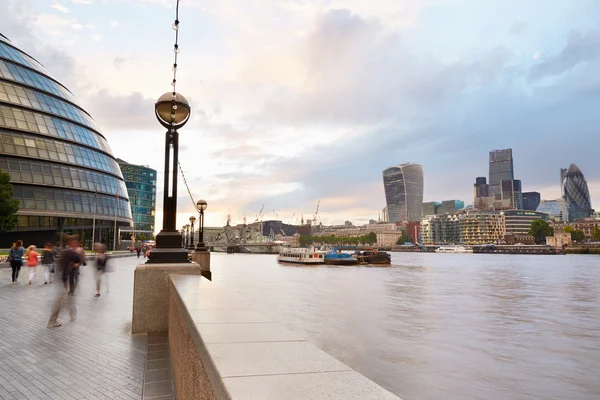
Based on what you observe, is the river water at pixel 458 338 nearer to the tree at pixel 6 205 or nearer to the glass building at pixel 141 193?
the tree at pixel 6 205

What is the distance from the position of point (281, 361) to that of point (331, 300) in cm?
2710

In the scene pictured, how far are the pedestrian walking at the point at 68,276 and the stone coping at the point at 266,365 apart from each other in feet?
26.5

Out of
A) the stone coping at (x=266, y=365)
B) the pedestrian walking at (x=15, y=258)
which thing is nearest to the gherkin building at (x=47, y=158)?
the pedestrian walking at (x=15, y=258)

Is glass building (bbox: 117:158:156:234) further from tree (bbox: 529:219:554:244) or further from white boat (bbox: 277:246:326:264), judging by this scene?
tree (bbox: 529:219:554:244)

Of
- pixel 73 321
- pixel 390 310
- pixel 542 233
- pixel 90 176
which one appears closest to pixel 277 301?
pixel 390 310

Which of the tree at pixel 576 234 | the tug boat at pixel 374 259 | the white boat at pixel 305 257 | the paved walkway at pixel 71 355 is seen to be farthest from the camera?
the tree at pixel 576 234

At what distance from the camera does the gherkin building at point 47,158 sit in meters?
56.5

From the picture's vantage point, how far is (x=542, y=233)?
610ft

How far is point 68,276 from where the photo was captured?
11406 millimetres

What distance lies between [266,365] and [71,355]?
22.6ft

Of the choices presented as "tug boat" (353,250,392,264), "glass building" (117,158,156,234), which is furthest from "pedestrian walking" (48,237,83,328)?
"glass building" (117,158,156,234)

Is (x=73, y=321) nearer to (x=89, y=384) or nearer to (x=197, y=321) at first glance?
(x=89, y=384)

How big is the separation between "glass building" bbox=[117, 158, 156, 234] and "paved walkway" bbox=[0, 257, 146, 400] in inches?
6406

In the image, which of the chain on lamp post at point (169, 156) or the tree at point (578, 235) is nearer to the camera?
the chain on lamp post at point (169, 156)
